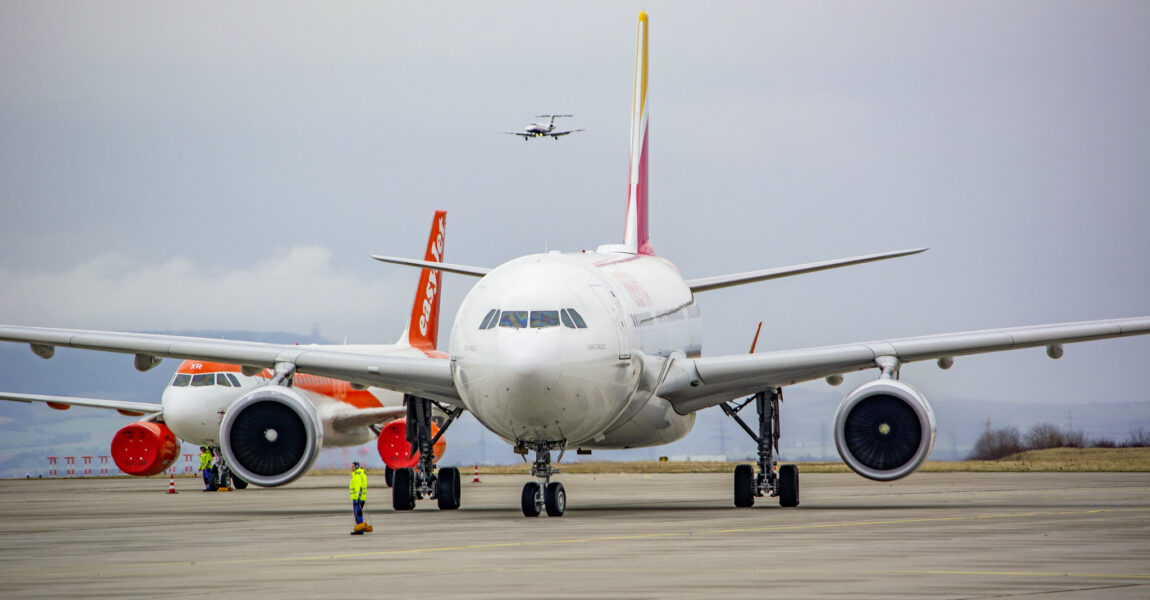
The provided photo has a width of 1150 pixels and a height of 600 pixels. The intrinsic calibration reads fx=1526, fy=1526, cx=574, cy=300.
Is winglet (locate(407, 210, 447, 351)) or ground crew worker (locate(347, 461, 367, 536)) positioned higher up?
winglet (locate(407, 210, 447, 351))

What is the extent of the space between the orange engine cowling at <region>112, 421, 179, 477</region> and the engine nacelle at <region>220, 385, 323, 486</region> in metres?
17.4

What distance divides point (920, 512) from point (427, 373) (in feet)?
25.6

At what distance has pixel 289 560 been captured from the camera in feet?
48.9

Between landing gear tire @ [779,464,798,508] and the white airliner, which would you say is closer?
the white airliner

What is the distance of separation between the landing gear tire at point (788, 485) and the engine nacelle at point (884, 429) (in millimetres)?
2883

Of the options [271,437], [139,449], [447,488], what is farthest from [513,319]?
[139,449]

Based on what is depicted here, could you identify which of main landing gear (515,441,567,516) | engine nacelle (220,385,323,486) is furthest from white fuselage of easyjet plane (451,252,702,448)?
engine nacelle (220,385,323,486)

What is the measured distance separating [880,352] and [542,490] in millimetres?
5683

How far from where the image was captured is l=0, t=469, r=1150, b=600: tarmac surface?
38.5ft

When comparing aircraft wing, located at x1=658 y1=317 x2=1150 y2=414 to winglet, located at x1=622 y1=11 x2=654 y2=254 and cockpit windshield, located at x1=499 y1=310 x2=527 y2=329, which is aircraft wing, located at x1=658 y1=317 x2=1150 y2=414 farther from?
winglet, located at x1=622 y1=11 x2=654 y2=254

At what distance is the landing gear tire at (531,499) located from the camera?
21.8 metres

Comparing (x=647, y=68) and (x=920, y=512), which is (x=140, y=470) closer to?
(x=647, y=68)

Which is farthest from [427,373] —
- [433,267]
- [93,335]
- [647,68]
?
[647,68]

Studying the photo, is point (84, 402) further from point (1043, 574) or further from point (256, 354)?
point (1043, 574)
